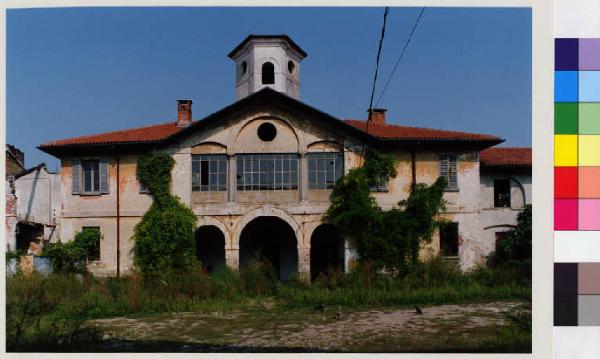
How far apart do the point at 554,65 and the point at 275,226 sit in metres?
12.4

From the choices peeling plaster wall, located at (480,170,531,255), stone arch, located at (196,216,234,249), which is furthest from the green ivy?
peeling plaster wall, located at (480,170,531,255)

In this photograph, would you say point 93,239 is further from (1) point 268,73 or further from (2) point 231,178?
(1) point 268,73

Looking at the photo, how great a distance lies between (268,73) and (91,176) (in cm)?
850

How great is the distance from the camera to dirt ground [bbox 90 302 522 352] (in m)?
9.75

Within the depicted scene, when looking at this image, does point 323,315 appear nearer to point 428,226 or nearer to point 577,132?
point 428,226

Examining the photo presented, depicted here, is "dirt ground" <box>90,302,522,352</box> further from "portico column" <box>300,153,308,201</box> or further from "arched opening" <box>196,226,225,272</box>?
"arched opening" <box>196,226,225,272</box>

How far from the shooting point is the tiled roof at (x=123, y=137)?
17156 mm

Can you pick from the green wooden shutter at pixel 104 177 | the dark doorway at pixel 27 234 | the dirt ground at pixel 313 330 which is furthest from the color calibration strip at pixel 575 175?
the dark doorway at pixel 27 234

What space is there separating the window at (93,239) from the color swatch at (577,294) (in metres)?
15.5

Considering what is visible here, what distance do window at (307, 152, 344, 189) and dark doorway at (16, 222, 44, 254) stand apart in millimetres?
12366

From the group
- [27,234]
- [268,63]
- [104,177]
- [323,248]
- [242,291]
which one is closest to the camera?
[242,291]

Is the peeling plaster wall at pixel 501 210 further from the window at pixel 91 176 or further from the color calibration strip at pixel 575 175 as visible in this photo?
the window at pixel 91 176

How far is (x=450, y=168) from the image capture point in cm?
1703

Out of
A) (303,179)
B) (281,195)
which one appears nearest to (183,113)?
(281,195)
